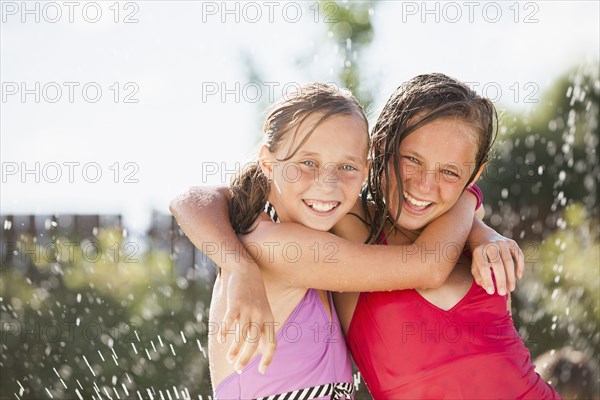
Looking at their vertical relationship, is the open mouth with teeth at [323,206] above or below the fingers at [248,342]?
above

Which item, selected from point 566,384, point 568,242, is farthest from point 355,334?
point 568,242

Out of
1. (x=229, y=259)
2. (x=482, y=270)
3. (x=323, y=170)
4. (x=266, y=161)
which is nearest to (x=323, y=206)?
(x=323, y=170)

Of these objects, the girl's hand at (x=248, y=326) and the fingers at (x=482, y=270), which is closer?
the girl's hand at (x=248, y=326)

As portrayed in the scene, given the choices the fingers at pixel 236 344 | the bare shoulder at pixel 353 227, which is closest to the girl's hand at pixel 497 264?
the bare shoulder at pixel 353 227

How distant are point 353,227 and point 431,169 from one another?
25 centimetres

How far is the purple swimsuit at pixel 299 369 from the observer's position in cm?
180

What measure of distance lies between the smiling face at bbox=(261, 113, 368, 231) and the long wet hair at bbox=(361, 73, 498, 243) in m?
0.09

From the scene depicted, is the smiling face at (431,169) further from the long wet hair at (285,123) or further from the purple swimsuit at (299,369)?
the purple swimsuit at (299,369)

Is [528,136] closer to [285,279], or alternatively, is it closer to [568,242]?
[568,242]

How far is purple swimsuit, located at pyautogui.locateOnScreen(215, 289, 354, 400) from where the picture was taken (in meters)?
1.80

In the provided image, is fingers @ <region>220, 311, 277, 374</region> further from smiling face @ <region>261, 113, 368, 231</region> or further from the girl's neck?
the girl's neck

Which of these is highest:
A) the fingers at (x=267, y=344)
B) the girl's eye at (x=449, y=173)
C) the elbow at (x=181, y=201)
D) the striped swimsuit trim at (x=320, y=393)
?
the girl's eye at (x=449, y=173)

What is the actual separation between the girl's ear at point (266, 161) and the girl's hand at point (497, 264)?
0.54 metres

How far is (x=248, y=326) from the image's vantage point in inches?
59.6
